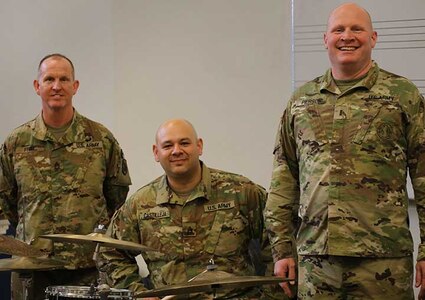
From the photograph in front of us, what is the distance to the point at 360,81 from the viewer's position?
354cm

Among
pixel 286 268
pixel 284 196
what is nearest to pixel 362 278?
pixel 286 268

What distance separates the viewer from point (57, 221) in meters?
4.56

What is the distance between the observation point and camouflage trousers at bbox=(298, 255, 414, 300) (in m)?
3.41

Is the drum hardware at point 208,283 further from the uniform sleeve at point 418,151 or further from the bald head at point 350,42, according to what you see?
the bald head at point 350,42

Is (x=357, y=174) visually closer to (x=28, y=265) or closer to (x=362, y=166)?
(x=362, y=166)

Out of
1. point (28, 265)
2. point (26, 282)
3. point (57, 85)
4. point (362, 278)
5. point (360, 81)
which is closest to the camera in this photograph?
point (362, 278)

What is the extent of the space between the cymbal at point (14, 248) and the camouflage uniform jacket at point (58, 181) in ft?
2.10

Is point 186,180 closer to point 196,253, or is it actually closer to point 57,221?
point 196,253

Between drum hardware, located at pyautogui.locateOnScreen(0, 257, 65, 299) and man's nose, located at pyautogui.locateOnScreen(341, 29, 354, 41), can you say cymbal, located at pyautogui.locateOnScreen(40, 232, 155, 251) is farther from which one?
man's nose, located at pyautogui.locateOnScreen(341, 29, 354, 41)

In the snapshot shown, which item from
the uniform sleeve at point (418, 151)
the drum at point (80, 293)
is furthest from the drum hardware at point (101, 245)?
the uniform sleeve at point (418, 151)

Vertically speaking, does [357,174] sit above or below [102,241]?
above

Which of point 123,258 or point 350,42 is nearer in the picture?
point 350,42

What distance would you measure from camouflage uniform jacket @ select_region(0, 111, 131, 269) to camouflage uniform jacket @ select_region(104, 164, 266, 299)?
1.34 feet

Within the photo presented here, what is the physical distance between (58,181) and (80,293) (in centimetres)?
87
